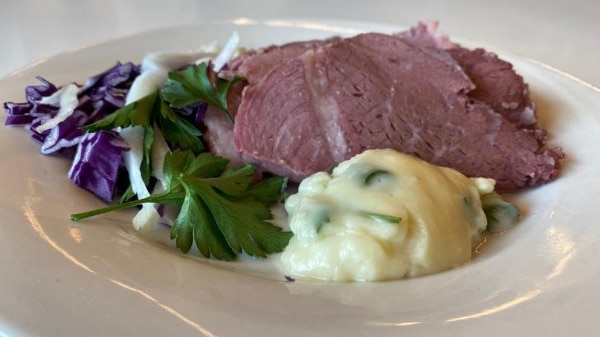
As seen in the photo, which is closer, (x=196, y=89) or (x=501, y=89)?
(x=196, y=89)

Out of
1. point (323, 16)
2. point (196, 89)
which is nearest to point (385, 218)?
point (196, 89)

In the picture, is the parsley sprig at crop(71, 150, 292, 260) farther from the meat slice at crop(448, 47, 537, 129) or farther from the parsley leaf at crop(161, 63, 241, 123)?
the meat slice at crop(448, 47, 537, 129)

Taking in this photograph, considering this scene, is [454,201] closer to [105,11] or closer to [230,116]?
[230,116]

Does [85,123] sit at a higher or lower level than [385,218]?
lower

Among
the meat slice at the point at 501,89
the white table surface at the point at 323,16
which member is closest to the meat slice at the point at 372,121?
the meat slice at the point at 501,89

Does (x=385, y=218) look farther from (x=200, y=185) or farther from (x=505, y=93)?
(x=505, y=93)

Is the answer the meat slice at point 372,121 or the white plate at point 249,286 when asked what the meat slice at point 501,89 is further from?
the white plate at point 249,286

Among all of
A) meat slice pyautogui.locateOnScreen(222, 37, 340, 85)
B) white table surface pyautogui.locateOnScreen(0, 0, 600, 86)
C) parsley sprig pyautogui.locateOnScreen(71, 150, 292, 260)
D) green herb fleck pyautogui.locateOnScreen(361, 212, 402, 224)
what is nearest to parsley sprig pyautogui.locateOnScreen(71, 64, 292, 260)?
parsley sprig pyautogui.locateOnScreen(71, 150, 292, 260)
